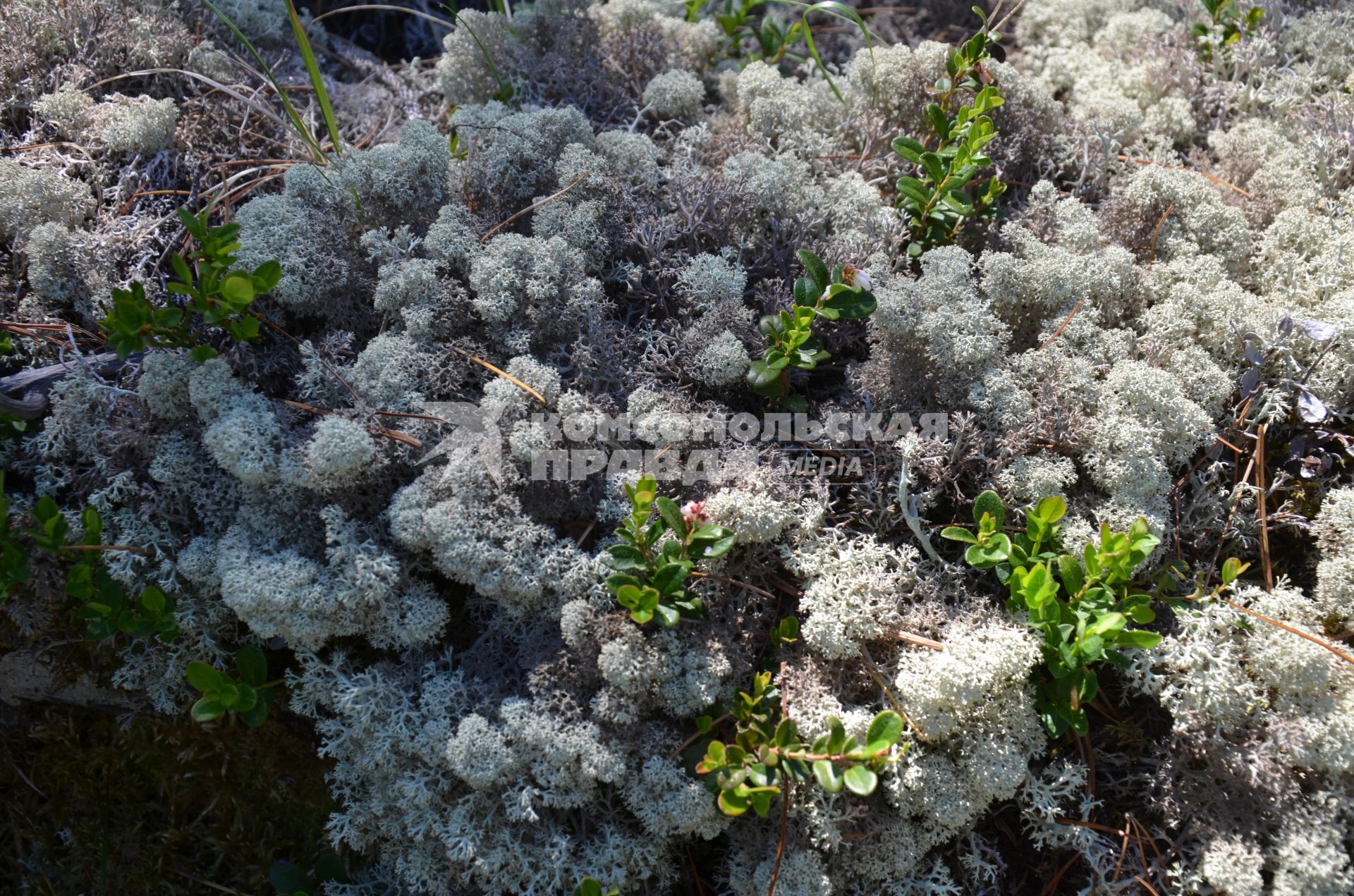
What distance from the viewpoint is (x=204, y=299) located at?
2264 mm

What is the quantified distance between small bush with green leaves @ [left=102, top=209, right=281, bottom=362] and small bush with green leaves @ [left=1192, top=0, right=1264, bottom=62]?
3168mm

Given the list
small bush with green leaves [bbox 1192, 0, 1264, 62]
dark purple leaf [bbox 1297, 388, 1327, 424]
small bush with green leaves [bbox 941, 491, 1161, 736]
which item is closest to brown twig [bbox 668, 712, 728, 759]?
small bush with green leaves [bbox 941, 491, 1161, 736]

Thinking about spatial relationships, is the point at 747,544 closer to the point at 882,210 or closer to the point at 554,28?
the point at 882,210

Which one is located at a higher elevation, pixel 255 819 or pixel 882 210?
pixel 882 210

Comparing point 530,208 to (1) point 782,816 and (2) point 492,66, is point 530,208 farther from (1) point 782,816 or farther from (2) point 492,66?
(1) point 782,816

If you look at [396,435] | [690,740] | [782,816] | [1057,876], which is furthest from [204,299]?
[1057,876]

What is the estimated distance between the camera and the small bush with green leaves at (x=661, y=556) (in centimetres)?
210

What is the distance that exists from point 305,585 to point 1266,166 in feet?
10.2

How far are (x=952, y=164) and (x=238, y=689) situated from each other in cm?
239

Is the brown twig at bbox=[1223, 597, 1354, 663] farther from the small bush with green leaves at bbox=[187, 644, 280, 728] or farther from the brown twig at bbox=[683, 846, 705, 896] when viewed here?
the small bush with green leaves at bbox=[187, 644, 280, 728]

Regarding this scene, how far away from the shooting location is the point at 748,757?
79.1 inches

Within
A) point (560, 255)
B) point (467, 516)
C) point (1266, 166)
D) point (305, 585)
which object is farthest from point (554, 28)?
point (1266, 166)

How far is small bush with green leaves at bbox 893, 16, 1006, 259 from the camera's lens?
105 inches

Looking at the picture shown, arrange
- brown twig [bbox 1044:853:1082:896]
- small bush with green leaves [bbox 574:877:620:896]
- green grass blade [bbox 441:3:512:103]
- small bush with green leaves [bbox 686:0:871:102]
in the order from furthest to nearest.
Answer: small bush with green leaves [bbox 686:0:871:102] → green grass blade [bbox 441:3:512:103] → brown twig [bbox 1044:853:1082:896] → small bush with green leaves [bbox 574:877:620:896]
